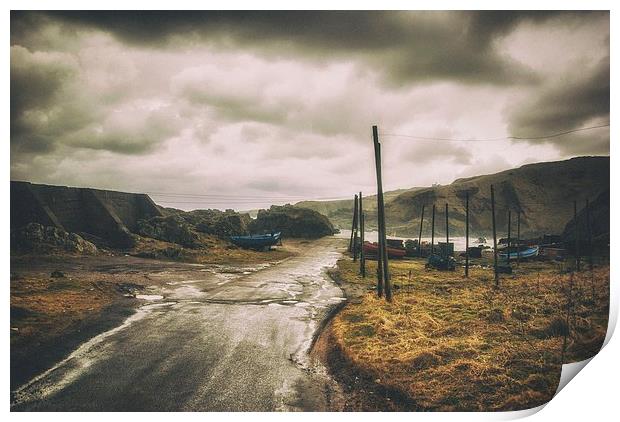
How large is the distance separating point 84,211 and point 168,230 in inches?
207

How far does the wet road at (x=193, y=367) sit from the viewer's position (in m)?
5.23

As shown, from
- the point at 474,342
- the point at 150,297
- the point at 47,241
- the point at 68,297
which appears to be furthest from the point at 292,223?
the point at 474,342

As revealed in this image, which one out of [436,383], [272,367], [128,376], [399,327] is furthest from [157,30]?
[436,383]

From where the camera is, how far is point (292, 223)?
41312 mm

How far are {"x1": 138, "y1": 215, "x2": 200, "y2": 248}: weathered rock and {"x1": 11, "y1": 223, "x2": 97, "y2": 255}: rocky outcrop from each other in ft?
15.3

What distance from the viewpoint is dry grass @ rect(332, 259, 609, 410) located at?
566 cm

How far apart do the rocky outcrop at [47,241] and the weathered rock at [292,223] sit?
25663 millimetres

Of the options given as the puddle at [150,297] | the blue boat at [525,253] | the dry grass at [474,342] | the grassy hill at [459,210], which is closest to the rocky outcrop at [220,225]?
the grassy hill at [459,210]

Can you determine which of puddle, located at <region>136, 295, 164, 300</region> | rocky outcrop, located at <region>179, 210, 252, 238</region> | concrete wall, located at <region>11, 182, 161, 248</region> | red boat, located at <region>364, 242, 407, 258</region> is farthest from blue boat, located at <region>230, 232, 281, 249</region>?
puddle, located at <region>136, 295, 164, 300</region>

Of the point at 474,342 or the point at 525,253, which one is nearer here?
the point at 474,342

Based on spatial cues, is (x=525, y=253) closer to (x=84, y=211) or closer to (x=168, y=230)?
(x=168, y=230)

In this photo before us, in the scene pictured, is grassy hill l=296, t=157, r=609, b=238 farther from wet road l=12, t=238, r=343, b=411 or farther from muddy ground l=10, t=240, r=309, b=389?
wet road l=12, t=238, r=343, b=411

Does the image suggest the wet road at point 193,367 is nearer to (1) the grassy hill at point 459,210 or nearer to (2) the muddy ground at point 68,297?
(2) the muddy ground at point 68,297

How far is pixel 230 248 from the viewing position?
24.0m
